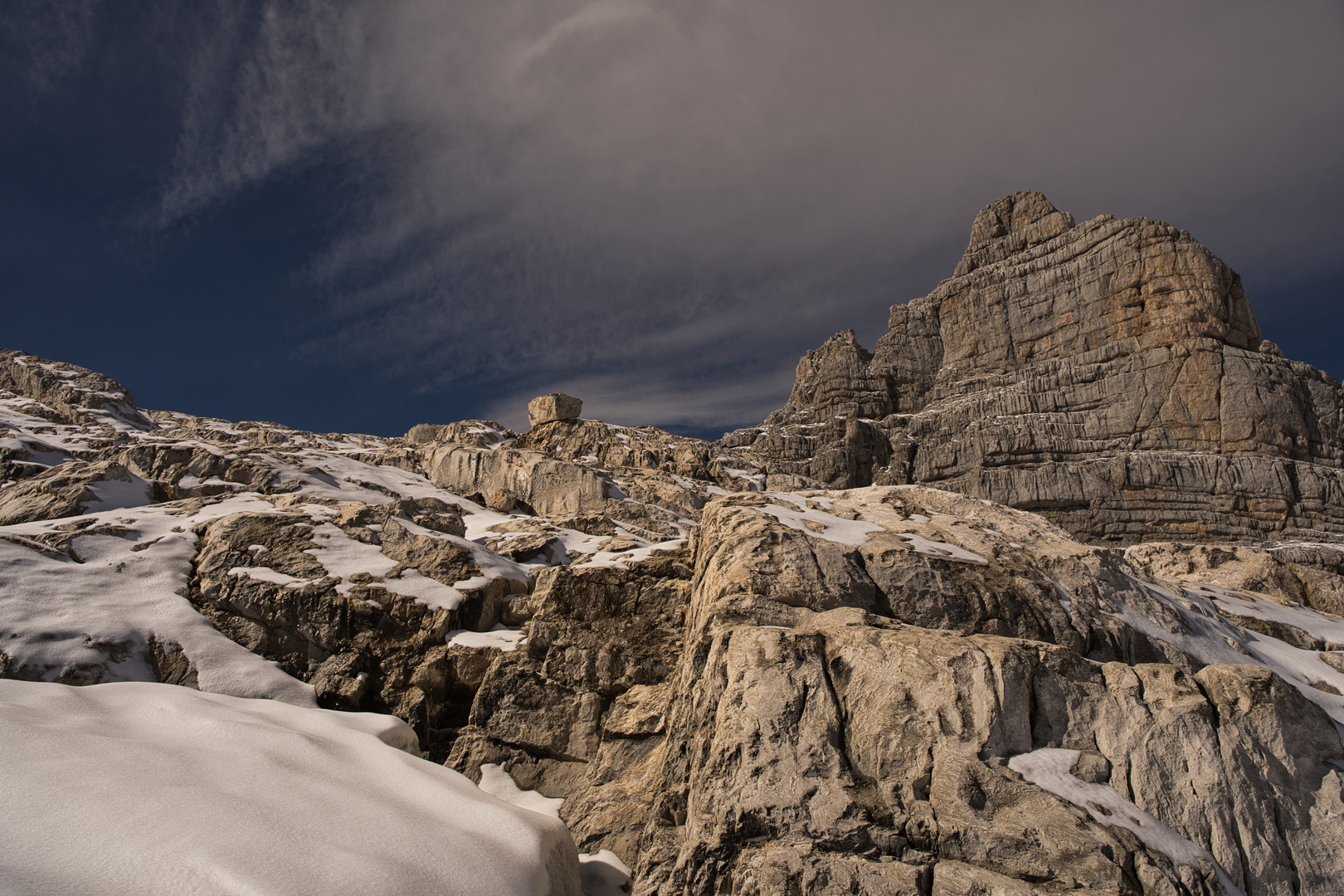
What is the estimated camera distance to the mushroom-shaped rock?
58656 millimetres

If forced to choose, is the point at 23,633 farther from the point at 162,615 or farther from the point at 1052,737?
the point at 1052,737

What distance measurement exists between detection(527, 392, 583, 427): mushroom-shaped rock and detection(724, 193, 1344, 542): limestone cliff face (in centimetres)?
2495

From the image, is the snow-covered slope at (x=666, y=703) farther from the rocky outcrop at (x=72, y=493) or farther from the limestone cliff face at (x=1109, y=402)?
the limestone cliff face at (x=1109, y=402)

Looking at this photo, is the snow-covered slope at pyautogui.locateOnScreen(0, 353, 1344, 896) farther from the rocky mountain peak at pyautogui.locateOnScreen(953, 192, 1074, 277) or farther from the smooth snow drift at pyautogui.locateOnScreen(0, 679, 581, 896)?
the rocky mountain peak at pyautogui.locateOnScreen(953, 192, 1074, 277)

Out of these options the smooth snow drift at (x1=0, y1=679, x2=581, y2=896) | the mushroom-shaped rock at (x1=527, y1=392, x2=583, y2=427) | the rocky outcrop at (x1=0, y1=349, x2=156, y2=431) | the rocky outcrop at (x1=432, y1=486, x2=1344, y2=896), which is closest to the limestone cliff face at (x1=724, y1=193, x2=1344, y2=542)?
the mushroom-shaped rock at (x1=527, y1=392, x2=583, y2=427)

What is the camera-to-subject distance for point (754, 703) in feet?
24.3

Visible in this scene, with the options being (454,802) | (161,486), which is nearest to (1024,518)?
(454,802)

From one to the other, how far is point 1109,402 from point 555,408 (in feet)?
209

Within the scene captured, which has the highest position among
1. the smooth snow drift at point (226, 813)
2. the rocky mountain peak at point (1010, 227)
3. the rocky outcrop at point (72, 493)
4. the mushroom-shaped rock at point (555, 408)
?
the rocky mountain peak at point (1010, 227)

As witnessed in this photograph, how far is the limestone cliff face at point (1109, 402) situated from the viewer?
63312mm

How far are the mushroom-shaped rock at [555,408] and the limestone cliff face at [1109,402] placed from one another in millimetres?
24952

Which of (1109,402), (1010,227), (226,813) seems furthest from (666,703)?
(1010,227)

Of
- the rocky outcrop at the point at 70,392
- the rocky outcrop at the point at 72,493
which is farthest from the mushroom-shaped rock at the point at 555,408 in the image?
the rocky outcrop at the point at 70,392

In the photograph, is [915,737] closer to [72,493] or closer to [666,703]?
[666,703]
